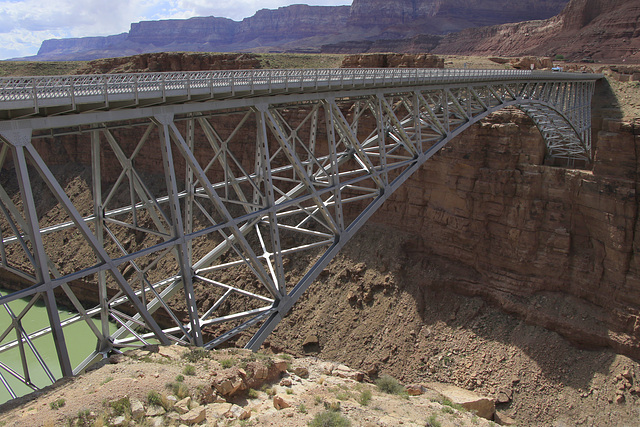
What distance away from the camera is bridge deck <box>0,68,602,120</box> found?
8.51 meters

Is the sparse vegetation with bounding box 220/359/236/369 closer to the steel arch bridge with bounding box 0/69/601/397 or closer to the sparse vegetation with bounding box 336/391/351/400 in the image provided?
the steel arch bridge with bounding box 0/69/601/397

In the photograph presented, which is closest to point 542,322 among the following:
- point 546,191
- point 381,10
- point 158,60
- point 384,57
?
point 546,191

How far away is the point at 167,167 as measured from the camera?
1004 centimetres

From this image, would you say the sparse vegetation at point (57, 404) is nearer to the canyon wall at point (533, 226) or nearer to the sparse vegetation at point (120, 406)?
the sparse vegetation at point (120, 406)

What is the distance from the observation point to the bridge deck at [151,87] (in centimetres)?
851

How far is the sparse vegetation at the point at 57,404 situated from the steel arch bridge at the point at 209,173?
935 mm

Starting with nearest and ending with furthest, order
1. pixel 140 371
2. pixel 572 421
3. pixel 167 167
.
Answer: pixel 140 371 → pixel 167 167 → pixel 572 421

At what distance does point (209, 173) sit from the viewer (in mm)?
36375

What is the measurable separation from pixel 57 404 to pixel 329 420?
4.57 meters

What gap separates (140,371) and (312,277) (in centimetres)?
634

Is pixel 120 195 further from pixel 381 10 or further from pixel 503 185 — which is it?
pixel 381 10

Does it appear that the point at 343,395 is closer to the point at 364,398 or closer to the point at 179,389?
the point at 364,398

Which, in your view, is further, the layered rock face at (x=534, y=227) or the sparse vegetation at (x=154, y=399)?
the layered rock face at (x=534, y=227)

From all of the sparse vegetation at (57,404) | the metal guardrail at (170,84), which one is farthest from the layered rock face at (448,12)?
the sparse vegetation at (57,404)
